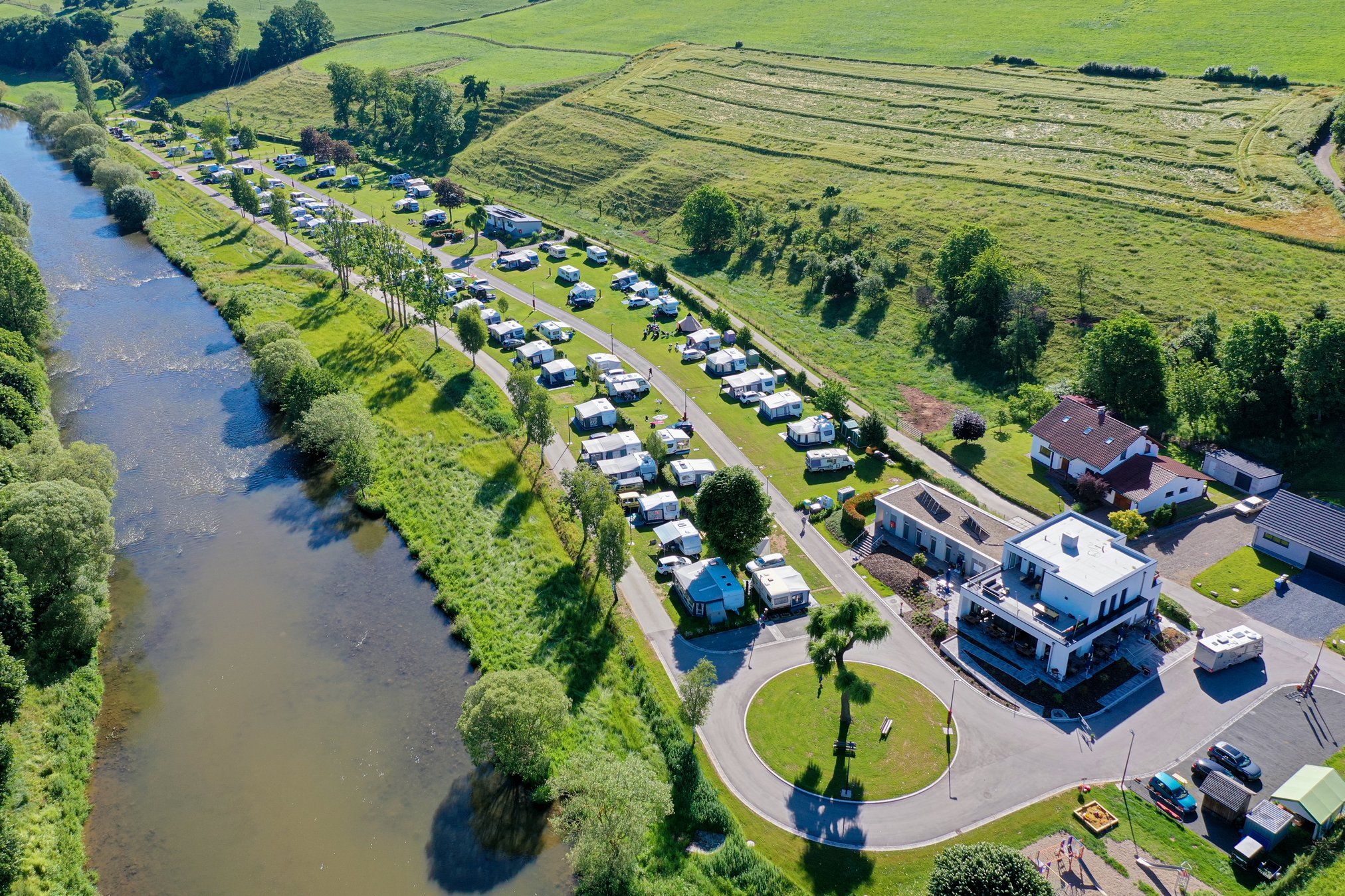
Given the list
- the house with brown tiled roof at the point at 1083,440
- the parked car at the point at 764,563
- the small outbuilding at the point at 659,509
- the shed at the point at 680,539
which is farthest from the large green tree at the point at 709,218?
the parked car at the point at 764,563

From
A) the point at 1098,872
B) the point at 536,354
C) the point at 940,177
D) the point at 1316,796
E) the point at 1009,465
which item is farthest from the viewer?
the point at 940,177

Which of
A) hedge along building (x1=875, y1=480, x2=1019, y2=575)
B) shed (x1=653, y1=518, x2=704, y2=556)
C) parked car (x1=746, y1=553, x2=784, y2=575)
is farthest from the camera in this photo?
shed (x1=653, y1=518, x2=704, y2=556)

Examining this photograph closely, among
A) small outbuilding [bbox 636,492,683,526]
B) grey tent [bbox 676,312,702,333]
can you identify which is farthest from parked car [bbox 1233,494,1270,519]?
grey tent [bbox 676,312,702,333]

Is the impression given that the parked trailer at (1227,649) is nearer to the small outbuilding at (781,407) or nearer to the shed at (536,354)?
the small outbuilding at (781,407)

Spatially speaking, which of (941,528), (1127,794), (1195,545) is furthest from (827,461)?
(1127,794)

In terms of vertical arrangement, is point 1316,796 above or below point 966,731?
above

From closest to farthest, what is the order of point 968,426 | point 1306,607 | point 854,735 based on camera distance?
point 854,735
point 1306,607
point 968,426

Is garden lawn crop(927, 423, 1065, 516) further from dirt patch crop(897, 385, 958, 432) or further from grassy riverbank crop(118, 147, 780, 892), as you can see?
grassy riverbank crop(118, 147, 780, 892)

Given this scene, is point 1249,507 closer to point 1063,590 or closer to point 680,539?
point 1063,590

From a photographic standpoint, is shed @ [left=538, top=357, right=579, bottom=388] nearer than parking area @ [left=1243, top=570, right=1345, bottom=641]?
No
